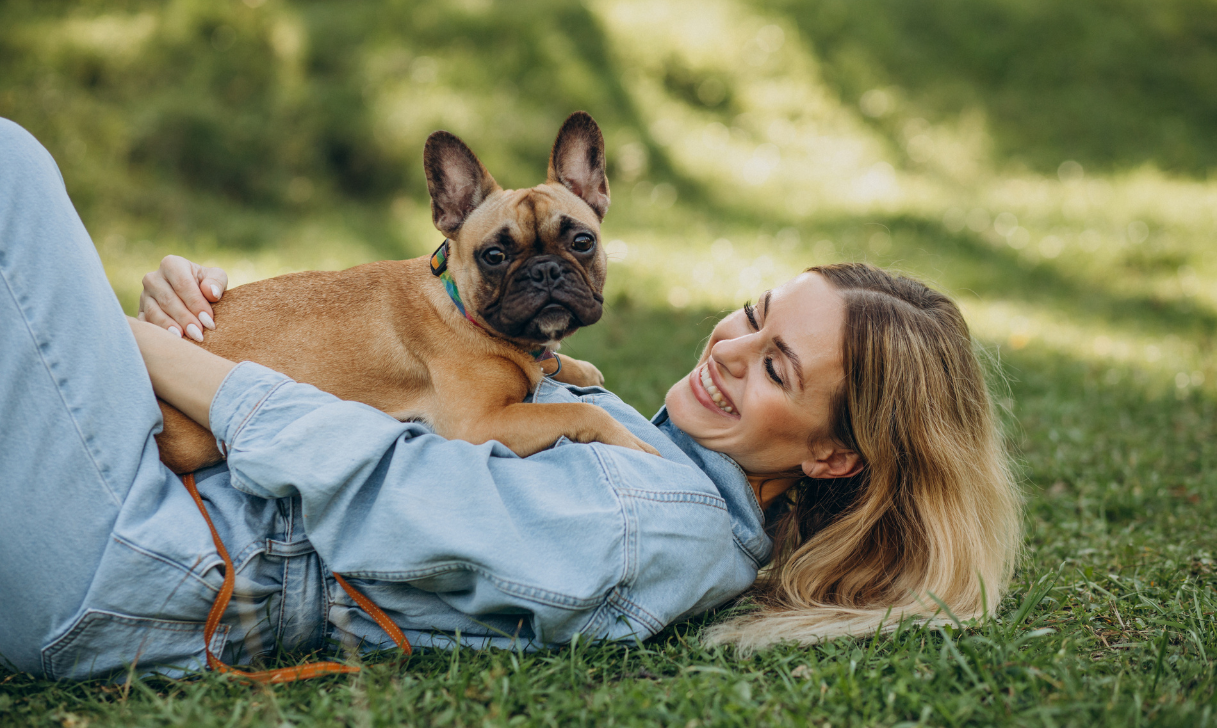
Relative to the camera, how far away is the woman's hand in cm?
326

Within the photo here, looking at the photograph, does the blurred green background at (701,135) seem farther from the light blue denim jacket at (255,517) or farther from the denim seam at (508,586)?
the denim seam at (508,586)

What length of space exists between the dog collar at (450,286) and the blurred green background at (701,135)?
11.3 feet

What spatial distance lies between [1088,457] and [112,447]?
4910mm

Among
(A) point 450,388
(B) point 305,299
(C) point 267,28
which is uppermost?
(C) point 267,28

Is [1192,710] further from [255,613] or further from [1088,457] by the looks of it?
[1088,457]

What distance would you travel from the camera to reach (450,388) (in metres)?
3.34

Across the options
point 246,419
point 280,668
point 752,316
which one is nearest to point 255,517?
point 246,419

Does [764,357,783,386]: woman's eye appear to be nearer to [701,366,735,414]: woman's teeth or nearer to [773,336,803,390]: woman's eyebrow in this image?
[773,336,803,390]: woman's eyebrow

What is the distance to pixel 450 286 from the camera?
363cm

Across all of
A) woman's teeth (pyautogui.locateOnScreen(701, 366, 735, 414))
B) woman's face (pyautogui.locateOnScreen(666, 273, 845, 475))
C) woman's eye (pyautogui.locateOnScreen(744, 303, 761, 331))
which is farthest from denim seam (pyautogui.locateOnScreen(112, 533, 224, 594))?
woman's eye (pyautogui.locateOnScreen(744, 303, 761, 331))

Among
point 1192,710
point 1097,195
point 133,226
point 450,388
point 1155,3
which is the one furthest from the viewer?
point 1155,3

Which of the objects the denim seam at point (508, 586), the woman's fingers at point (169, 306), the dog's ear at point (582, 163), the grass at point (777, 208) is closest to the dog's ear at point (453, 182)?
the dog's ear at point (582, 163)

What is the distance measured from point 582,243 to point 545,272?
32 cm

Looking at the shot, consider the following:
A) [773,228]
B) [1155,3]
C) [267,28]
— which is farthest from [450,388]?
[1155,3]
